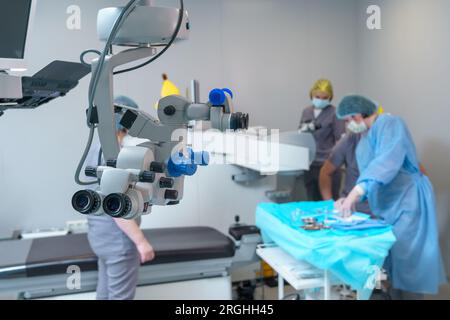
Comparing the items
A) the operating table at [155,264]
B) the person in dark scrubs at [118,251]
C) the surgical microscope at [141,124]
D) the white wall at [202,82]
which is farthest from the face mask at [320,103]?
the surgical microscope at [141,124]

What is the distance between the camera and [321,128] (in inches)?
107

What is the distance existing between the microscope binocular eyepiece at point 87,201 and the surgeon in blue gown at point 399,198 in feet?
4.77

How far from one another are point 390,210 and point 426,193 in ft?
0.58

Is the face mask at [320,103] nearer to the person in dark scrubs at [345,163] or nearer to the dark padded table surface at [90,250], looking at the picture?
the person in dark scrubs at [345,163]

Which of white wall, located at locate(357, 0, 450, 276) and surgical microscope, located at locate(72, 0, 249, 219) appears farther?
white wall, located at locate(357, 0, 450, 276)

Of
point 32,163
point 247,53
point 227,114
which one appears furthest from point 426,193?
point 32,163

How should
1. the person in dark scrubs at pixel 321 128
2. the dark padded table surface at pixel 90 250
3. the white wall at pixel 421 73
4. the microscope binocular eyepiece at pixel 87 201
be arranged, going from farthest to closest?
the person in dark scrubs at pixel 321 128, the white wall at pixel 421 73, the dark padded table surface at pixel 90 250, the microscope binocular eyepiece at pixel 87 201

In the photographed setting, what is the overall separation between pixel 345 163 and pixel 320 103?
1.32ft

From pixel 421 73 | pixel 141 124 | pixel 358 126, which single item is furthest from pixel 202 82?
pixel 141 124

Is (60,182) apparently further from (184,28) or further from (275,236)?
(184,28)

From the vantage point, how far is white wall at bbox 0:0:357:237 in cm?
224

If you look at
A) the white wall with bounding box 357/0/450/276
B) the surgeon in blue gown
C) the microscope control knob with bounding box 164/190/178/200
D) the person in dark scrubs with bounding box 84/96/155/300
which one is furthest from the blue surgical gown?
the microscope control knob with bounding box 164/190/178/200

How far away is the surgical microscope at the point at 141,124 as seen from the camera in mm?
512

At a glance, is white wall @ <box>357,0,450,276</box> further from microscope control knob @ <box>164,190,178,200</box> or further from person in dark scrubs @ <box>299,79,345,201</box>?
microscope control knob @ <box>164,190,178,200</box>
